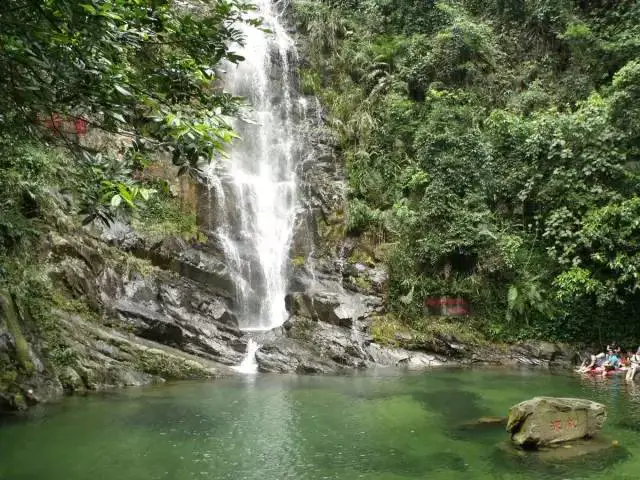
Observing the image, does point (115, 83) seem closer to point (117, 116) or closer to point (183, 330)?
point (117, 116)

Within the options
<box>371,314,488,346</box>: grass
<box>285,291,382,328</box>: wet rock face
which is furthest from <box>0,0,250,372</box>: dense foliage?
<box>371,314,488,346</box>: grass

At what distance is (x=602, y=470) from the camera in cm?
699

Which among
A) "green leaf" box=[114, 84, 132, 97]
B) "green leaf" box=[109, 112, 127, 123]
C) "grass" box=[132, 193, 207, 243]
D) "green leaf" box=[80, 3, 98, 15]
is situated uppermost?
"green leaf" box=[80, 3, 98, 15]

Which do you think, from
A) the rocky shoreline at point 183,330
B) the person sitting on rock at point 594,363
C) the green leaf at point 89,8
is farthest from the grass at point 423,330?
the green leaf at point 89,8

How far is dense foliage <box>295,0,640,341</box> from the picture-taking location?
56.1 ft

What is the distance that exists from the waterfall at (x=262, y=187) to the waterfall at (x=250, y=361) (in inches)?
71.6

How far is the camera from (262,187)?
2203 centimetres

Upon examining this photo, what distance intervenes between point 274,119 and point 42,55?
826 inches

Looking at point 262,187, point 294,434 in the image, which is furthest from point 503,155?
point 294,434

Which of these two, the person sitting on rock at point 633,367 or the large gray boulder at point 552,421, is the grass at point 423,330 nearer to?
the person sitting on rock at point 633,367

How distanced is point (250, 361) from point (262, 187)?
844 cm

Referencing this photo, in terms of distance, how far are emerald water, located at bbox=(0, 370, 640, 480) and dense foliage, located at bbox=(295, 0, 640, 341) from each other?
4.93 m

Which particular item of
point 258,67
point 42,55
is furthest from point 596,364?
point 258,67

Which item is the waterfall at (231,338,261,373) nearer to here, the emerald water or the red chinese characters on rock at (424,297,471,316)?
the emerald water
